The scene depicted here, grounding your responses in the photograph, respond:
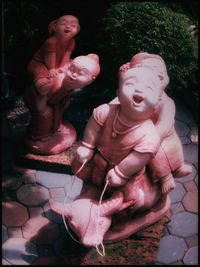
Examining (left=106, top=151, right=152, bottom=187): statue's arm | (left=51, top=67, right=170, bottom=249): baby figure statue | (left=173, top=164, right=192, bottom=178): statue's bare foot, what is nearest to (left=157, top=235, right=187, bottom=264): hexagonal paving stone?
(left=51, top=67, right=170, bottom=249): baby figure statue

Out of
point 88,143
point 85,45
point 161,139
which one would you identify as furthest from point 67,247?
point 85,45

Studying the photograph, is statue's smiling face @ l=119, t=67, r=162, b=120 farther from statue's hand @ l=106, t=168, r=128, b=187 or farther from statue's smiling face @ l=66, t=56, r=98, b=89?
statue's smiling face @ l=66, t=56, r=98, b=89

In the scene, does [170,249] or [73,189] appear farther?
[73,189]

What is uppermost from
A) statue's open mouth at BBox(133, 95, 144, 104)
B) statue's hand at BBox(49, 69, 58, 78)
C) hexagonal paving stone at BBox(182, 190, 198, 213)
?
statue's open mouth at BBox(133, 95, 144, 104)

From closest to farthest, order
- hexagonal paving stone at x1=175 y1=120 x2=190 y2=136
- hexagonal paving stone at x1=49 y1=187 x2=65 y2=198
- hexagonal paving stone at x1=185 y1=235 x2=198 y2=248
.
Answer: hexagonal paving stone at x1=185 y1=235 x2=198 y2=248
hexagonal paving stone at x1=49 y1=187 x2=65 y2=198
hexagonal paving stone at x1=175 y1=120 x2=190 y2=136

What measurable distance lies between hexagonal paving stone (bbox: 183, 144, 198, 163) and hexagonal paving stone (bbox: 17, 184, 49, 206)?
1.28m

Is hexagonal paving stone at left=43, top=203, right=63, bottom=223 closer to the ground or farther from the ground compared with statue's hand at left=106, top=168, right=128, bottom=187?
closer to the ground

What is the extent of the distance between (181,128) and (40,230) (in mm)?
1784

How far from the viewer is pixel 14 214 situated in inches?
146

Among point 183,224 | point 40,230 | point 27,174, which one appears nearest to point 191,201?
point 183,224

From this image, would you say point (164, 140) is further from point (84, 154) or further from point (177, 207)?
point (177, 207)

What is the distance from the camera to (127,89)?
3.01 meters

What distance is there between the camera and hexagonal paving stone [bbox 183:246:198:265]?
11.6 ft

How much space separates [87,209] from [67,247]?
0.40 metres
